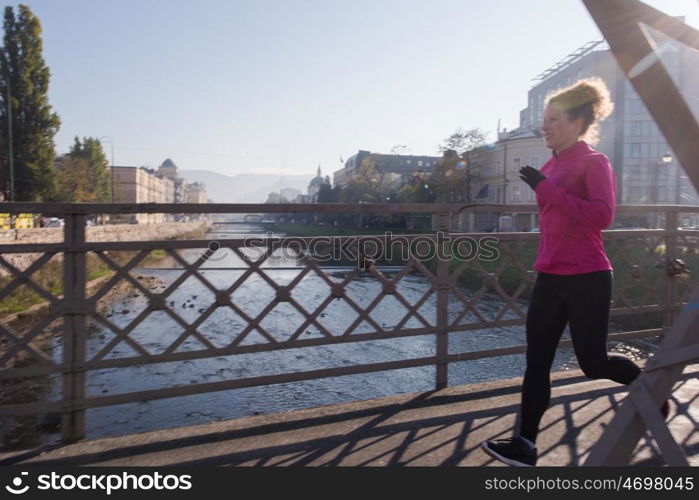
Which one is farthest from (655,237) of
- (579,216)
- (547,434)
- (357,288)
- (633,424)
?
(357,288)

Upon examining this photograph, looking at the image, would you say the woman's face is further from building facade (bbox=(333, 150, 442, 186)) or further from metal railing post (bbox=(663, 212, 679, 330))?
building facade (bbox=(333, 150, 442, 186))

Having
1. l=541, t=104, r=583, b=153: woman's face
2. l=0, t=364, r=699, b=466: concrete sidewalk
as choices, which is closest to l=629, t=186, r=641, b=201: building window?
l=0, t=364, r=699, b=466: concrete sidewalk

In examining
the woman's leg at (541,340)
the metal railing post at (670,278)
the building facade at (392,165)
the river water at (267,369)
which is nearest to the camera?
the woman's leg at (541,340)

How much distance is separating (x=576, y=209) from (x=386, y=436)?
66.1 inches

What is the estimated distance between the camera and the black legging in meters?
2.56

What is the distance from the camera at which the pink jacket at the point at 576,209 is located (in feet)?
8.11

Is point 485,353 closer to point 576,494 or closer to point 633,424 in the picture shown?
point 576,494

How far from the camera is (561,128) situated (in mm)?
2688

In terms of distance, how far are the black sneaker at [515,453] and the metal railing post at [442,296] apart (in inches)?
52.8

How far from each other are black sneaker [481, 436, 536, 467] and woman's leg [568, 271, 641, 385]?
50 cm

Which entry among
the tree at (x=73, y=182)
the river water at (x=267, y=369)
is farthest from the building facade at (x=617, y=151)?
the river water at (x=267, y=369)
